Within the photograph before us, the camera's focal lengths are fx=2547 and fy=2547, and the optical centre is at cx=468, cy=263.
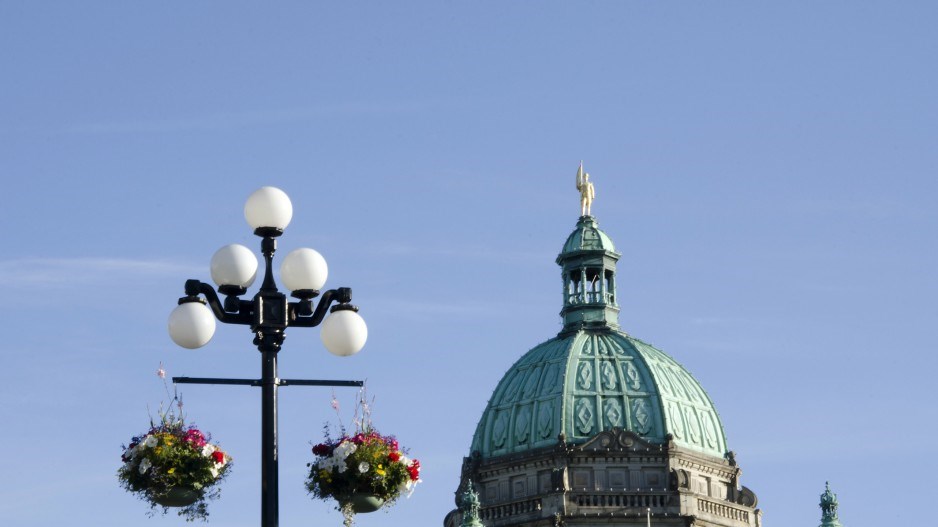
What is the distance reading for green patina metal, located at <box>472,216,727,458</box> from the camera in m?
126

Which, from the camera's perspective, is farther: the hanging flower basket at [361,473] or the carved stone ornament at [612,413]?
the carved stone ornament at [612,413]

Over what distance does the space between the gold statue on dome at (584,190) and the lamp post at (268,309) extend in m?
98.0

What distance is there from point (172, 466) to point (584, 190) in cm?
9908

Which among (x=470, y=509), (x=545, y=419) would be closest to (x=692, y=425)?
(x=545, y=419)

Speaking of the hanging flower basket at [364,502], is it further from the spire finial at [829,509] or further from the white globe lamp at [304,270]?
the spire finial at [829,509]

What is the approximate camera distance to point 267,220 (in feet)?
137

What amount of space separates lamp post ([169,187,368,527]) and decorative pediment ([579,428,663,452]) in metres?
82.9

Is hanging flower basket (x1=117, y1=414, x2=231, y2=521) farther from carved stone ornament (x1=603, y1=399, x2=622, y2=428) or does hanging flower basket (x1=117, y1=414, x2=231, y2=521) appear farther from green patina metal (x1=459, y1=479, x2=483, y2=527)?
carved stone ornament (x1=603, y1=399, x2=622, y2=428)

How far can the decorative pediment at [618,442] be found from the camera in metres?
124

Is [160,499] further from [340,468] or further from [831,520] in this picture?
[831,520]

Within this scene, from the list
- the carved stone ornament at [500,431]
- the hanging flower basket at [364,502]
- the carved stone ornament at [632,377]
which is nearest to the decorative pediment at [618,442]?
the carved stone ornament at [632,377]

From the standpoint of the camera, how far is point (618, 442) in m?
124

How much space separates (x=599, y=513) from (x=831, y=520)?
1104 cm

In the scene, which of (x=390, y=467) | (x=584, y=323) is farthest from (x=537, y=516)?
(x=390, y=467)
